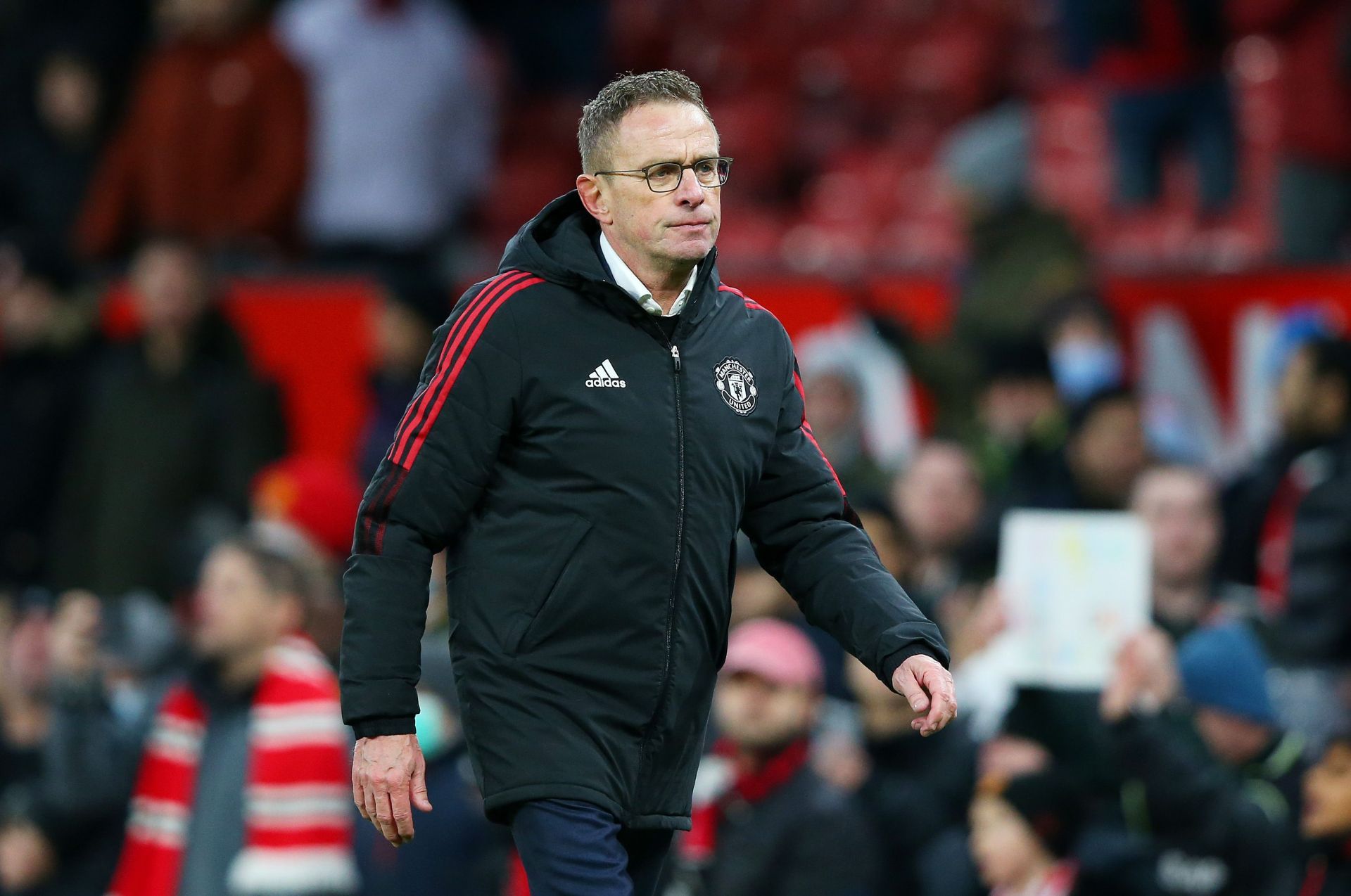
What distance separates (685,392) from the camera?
415 centimetres

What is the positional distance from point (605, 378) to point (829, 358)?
16.5 feet

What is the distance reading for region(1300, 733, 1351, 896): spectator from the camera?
18.8 ft

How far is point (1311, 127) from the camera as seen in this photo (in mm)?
8805

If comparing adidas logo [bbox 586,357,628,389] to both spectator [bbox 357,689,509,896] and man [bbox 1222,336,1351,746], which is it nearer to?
spectator [bbox 357,689,509,896]

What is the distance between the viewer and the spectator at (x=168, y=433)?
31.6 ft

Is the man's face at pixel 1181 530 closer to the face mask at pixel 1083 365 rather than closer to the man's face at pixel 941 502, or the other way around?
the man's face at pixel 941 502

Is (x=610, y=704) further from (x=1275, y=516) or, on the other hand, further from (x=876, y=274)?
(x=876, y=274)

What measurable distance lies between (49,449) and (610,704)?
6.63 metres

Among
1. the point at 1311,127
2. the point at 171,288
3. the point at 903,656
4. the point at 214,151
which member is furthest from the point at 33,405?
the point at 903,656

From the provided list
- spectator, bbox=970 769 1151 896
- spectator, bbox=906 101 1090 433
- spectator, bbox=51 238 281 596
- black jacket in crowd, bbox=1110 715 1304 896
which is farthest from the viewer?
spectator, bbox=51 238 281 596

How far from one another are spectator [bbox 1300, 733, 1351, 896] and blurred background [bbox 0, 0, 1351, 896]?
0.04 ft

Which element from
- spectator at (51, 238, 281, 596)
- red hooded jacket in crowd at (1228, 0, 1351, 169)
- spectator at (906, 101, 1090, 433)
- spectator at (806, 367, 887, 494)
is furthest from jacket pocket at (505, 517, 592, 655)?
spectator at (51, 238, 281, 596)

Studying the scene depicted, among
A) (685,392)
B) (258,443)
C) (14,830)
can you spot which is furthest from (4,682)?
(685,392)

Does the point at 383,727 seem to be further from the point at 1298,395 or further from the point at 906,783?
the point at 1298,395
